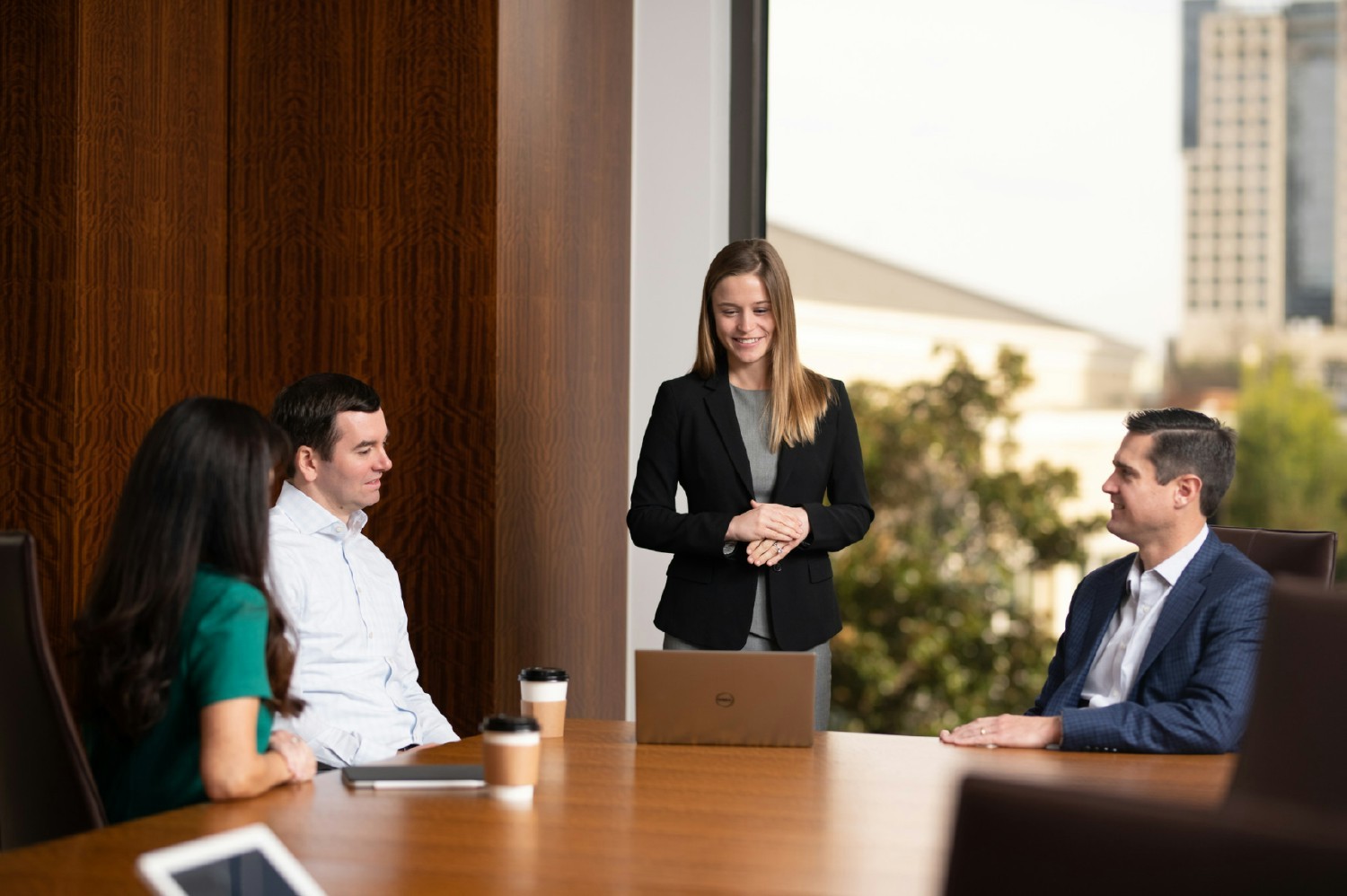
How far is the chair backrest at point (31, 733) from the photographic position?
1786 millimetres

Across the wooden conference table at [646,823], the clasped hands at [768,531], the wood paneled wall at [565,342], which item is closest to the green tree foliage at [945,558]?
the wood paneled wall at [565,342]

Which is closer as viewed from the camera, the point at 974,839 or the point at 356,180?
the point at 974,839

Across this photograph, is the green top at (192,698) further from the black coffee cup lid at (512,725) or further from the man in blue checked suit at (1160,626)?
the man in blue checked suit at (1160,626)

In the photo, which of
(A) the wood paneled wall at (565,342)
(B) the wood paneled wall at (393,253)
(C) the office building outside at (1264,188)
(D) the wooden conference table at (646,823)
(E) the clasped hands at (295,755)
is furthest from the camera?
(C) the office building outside at (1264,188)

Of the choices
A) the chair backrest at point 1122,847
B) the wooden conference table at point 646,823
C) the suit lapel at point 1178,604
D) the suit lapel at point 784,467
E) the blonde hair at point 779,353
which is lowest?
the wooden conference table at point 646,823

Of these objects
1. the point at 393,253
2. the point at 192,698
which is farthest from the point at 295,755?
the point at 393,253

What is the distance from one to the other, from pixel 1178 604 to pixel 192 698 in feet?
5.17

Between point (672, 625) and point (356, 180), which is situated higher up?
point (356, 180)

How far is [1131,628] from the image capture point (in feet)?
8.29

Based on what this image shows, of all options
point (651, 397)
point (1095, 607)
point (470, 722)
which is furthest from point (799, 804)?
point (651, 397)

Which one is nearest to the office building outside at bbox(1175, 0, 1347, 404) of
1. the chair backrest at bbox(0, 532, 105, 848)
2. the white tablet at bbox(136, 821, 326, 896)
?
the chair backrest at bbox(0, 532, 105, 848)

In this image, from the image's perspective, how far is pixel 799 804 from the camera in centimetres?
187

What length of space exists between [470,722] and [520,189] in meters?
1.47

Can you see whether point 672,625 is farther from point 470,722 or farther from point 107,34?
point 107,34
